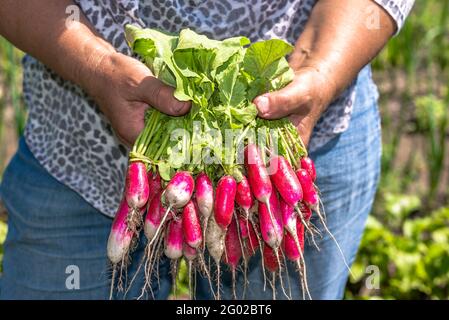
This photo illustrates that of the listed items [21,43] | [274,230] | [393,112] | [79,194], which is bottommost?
[393,112]

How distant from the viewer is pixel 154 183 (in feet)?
4.51

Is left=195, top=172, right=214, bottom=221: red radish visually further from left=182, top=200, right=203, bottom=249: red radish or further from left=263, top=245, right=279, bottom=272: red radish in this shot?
left=263, top=245, right=279, bottom=272: red radish

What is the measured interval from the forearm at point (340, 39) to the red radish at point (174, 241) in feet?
1.25

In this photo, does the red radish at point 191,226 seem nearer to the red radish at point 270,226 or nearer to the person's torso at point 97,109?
the red radish at point 270,226

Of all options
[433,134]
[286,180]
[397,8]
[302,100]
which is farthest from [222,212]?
[433,134]

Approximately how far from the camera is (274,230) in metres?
1.36

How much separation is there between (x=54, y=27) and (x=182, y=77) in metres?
0.27

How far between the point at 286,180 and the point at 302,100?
147 mm

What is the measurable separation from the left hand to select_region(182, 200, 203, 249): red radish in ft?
0.71

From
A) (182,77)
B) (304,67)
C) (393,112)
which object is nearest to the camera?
(182,77)
